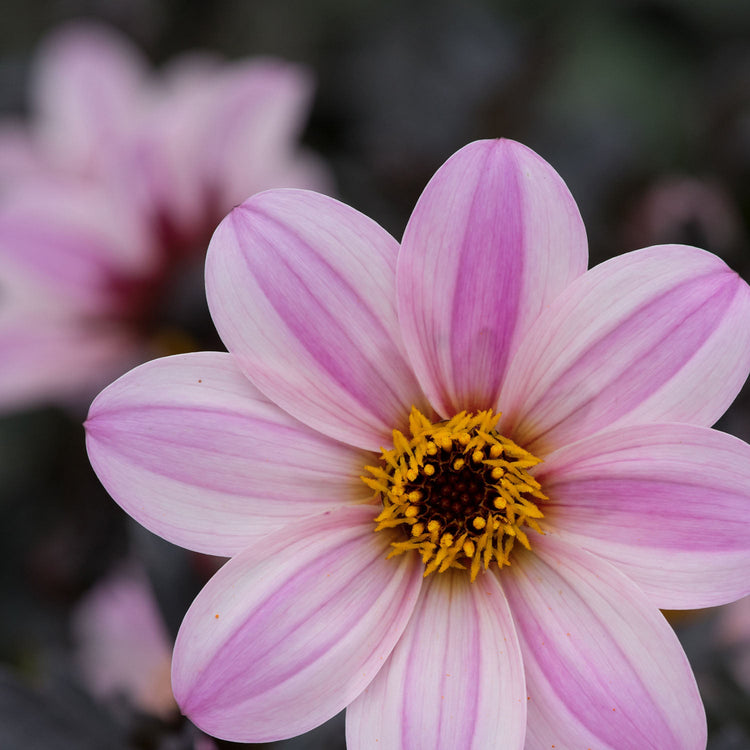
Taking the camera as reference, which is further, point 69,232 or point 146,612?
point 146,612

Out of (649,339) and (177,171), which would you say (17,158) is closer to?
(177,171)

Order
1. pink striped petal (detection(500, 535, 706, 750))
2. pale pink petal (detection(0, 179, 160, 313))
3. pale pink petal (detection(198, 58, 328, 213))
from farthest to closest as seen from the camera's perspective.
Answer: pale pink petal (detection(198, 58, 328, 213))
pale pink petal (detection(0, 179, 160, 313))
pink striped petal (detection(500, 535, 706, 750))

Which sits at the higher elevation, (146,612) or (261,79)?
(261,79)

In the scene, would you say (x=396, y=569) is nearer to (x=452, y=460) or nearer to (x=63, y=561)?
(x=452, y=460)

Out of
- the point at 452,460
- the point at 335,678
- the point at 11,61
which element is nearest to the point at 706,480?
the point at 452,460

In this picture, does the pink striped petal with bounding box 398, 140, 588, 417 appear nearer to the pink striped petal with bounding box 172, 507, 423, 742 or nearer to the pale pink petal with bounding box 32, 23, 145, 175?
the pink striped petal with bounding box 172, 507, 423, 742

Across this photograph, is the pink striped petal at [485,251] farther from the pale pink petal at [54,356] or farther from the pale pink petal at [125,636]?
the pale pink petal at [125,636]

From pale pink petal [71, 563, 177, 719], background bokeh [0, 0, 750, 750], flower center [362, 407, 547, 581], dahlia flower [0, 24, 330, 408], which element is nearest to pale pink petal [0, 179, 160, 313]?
dahlia flower [0, 24, 330, 408]
